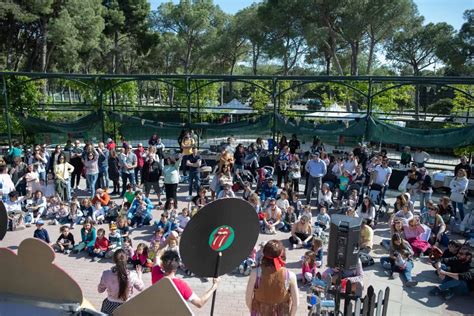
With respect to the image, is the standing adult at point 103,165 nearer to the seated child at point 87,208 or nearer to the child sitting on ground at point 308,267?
the seated child at point 87,208

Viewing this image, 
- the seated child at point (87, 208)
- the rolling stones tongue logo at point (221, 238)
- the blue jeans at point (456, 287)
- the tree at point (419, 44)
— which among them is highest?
the tree at point (419, 44)

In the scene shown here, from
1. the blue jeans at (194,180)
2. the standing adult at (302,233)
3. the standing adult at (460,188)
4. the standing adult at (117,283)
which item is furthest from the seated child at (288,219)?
the standing adult at (117,283)

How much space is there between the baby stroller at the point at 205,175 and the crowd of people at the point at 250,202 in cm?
3

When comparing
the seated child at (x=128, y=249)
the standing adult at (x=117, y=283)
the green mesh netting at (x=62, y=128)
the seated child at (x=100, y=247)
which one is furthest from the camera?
the green mesh netting at (x=62, y=128)

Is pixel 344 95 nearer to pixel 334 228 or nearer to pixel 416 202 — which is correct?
pixel 416 202

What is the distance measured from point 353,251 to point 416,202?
7.15 meters

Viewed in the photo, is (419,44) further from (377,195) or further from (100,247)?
(100,247)

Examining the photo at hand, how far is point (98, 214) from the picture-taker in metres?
10.5

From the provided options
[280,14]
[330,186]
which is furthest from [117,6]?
[330,186]

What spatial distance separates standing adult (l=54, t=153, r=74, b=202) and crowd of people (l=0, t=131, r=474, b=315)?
0.03 metres

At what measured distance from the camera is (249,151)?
13445mm

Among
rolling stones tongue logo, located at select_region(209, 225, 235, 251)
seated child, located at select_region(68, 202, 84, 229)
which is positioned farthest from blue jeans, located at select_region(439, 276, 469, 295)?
seated child, located at select_region(68, 202, 84, 229)

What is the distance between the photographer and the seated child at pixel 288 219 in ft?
33.1

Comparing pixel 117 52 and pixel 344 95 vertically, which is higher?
pixel 117 52
